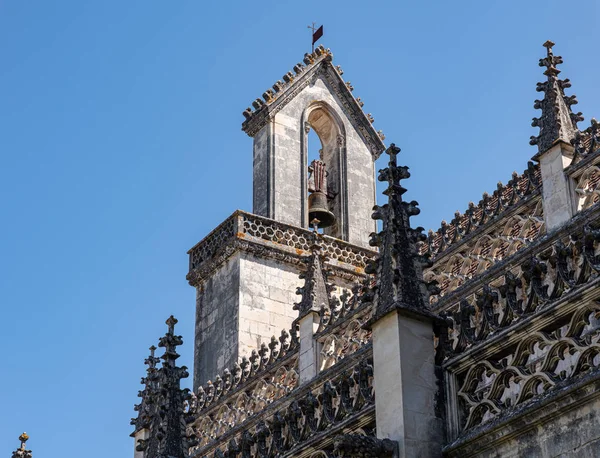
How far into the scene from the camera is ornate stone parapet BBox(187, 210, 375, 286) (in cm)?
2514

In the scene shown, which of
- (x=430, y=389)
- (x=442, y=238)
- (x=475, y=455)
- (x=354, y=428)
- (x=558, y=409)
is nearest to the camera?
(x=558, y=409)

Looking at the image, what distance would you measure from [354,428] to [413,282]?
5.19 ft

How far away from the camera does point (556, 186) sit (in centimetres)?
1648

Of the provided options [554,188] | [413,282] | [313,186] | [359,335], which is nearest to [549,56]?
[554,188]

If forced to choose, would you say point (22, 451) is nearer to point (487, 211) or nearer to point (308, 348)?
point (308, 348)

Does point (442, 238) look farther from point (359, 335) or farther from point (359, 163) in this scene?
point (359, 163)

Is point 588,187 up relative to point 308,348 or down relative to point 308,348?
up

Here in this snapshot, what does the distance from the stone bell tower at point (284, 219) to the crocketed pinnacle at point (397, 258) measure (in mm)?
11852

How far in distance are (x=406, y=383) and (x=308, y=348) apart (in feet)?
27.3

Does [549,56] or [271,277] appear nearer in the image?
[549,56]

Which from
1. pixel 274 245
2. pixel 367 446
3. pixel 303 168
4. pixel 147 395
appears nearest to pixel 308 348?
pixel 147 395

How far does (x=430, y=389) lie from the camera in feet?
36.2

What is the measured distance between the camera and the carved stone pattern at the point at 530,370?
384 inches

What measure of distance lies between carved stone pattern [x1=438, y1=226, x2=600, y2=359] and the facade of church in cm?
2
